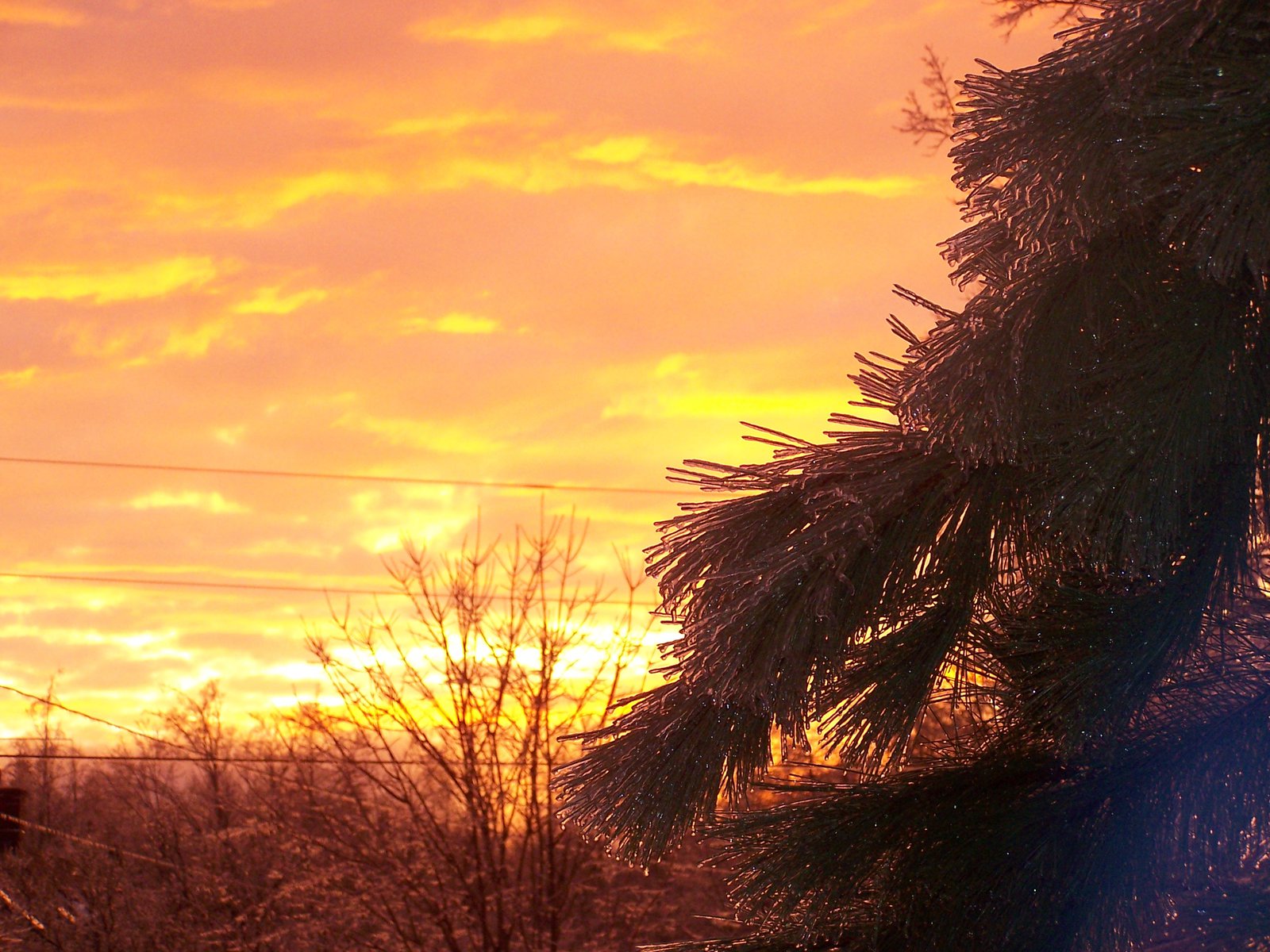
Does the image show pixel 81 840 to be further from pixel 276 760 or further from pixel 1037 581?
pixel 1037 581

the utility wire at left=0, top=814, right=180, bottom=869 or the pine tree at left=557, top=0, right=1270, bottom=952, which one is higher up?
the pine tree at left=557, top=0, right=1270, bottom=952

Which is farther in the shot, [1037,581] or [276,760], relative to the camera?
[276,760]

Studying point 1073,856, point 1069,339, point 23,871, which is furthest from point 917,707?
point 23,871

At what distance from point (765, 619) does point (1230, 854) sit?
29.5 inches

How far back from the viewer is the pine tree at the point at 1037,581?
153cm

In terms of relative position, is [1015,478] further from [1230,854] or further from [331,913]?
[331,913]

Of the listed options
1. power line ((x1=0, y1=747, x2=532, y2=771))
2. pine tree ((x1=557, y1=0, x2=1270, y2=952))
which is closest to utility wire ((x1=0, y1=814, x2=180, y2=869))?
power line ((x1=0, y1=747, x2=532, y2=771))

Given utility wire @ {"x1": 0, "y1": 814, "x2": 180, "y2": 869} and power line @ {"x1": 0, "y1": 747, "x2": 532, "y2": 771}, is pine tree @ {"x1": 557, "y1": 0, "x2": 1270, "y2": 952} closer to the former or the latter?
power line @ {"x1": 0, "y1": 747, "x2": 532, "y2": 771}

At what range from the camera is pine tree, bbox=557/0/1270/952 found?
5.01 ft

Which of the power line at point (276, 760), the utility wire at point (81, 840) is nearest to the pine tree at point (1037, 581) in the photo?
the power line at point (276, 760)

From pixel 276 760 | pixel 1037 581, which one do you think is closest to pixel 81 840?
pixel 276 760

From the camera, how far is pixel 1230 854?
171cm

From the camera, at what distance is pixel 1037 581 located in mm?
1834

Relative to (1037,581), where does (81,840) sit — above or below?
below
